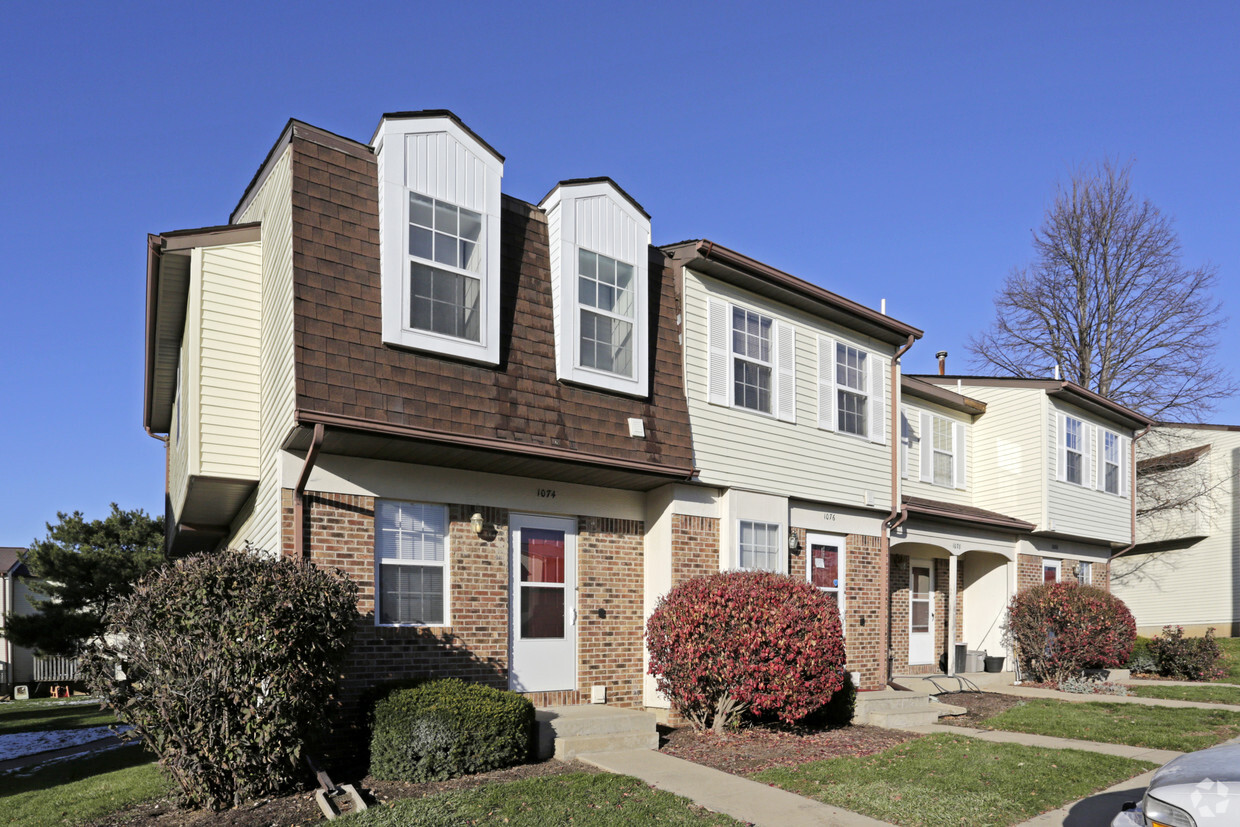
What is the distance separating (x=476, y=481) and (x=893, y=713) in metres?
6.35

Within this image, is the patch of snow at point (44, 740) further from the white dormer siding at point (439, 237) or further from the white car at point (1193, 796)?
the white car at point (1193, 796)

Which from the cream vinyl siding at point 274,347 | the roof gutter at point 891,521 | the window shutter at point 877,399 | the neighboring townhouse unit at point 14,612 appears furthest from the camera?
the neighboring townhouse unit at point 14,612

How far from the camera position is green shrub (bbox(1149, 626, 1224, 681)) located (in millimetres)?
18422

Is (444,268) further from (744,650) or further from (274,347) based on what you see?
(744,650)

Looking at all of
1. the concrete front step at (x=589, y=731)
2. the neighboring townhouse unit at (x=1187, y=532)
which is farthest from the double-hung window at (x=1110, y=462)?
the concrete front step at (x=589, y=731)

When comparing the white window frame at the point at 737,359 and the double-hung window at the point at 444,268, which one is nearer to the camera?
the double-hung window at the point at 444,268

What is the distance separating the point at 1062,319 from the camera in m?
29.2

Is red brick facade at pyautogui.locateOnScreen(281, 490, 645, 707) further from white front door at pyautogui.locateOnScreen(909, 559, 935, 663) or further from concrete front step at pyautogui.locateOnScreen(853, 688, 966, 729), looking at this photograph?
white front door at pyautogui.locateOnScreen(909, 559, 935, 663)

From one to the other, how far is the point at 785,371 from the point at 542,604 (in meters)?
5.35

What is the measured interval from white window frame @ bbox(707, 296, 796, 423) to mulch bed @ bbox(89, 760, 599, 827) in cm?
598

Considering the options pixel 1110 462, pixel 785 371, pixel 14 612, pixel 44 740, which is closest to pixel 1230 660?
pixel 1110 462

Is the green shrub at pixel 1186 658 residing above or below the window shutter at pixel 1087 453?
below

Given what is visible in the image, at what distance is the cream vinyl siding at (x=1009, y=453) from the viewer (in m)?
19.2

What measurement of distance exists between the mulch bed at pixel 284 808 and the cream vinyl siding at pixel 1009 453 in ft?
46.6
